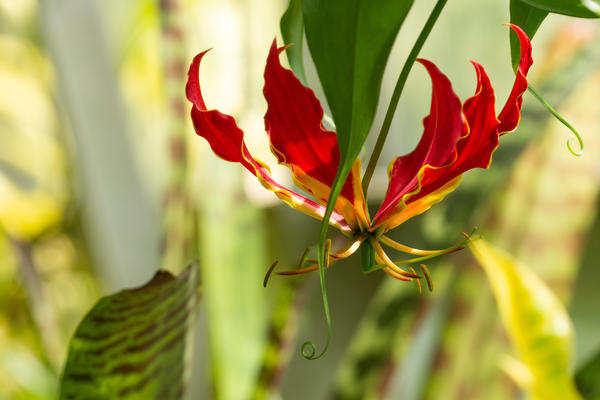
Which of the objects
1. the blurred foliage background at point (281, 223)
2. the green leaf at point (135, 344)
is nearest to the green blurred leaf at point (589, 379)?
the blurred foliage background at point (281, 223)

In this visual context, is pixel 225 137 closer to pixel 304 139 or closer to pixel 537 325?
pixel 304 139

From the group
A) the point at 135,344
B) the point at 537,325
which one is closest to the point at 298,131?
the point at 135,344

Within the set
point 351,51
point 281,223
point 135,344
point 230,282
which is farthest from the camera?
point 281,223

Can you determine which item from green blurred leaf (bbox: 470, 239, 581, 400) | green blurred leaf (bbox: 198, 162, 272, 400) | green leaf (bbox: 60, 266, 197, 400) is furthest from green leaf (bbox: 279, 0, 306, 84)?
green blurred leaf (bbox: 198, 162, 272, 400)

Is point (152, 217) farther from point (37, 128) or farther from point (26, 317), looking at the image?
point (37, 128)

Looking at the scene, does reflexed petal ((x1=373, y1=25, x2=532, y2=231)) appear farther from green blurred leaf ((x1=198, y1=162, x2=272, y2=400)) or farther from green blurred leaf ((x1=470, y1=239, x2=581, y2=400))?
green blurred leaf ((x1=198, y1=162, x2=272, y2=400))

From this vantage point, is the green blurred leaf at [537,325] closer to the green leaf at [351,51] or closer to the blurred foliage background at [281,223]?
the blurred foliage background at [281,223]
